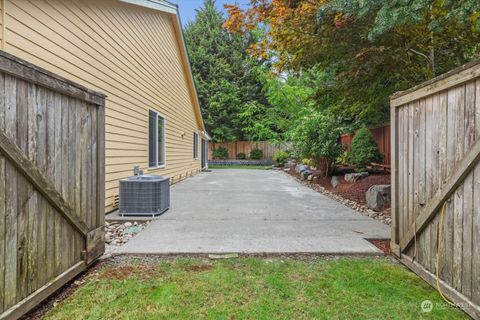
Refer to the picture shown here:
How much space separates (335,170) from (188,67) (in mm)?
6746

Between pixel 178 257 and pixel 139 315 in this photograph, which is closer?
pixel 139 315

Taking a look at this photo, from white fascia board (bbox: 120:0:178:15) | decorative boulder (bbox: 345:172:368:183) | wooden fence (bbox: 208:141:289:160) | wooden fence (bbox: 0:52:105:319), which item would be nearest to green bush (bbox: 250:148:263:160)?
wooden fence (bbox: 208:141:289:160)

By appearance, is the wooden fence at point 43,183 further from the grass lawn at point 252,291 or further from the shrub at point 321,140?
the shrub at point 321,140

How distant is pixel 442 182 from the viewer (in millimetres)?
2186

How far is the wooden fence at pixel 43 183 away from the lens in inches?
66.9

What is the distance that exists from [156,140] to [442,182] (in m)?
6.58

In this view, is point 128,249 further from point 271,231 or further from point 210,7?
point 210,7

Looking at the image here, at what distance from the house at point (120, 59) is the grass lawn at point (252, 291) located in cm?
272

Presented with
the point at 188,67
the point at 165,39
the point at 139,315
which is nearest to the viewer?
the point at 139,315

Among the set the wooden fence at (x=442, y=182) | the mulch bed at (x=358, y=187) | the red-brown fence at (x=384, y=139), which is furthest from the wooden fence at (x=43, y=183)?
the red-brown fence at (x=384, y=139)

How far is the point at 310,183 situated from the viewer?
925cm

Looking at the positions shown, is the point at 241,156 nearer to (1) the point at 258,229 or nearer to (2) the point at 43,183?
(1) the point at 258,229

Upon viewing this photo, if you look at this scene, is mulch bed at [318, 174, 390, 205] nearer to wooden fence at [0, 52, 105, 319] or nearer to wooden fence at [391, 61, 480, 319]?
wooden fence at [391, 61, 480, 319]

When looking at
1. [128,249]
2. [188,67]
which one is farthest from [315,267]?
[188,67]
